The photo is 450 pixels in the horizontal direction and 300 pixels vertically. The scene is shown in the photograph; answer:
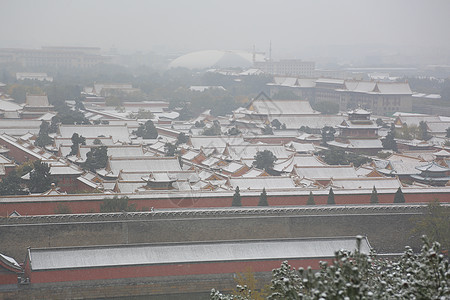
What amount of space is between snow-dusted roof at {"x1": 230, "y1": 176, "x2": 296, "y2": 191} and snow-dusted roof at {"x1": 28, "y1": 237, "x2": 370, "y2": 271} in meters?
3.63

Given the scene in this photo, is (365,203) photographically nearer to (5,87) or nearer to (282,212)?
(282,212)

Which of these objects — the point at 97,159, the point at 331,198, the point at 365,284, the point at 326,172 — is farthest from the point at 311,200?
the point at 365,284

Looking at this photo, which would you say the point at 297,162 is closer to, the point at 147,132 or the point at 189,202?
the point at 189,202

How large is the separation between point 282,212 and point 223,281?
9.20 feet

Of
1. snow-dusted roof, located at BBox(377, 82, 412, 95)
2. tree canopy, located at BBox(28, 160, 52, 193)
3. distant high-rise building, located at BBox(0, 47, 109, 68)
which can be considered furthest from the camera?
distant high-rise building, located at BBox(0, 47, 109, 68)

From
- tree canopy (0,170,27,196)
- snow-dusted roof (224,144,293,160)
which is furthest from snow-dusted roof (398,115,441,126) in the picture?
tree canopy (0,170,27,196)

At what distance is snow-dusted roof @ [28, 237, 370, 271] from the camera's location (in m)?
13.2

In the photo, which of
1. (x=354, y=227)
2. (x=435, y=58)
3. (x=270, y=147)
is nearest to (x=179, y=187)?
(x=354, y=227)

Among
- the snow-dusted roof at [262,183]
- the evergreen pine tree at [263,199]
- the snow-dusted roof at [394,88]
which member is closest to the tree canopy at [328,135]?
the snow-dusted roof at [262,183]

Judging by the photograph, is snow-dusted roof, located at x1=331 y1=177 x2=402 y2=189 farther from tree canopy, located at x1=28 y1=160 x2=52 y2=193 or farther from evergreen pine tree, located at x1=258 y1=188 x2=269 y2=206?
tree canopy, located at x1=28 y1=160 x2=52 y2=193

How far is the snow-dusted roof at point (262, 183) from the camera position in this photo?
1825 cm

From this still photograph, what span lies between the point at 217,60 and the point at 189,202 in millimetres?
75195

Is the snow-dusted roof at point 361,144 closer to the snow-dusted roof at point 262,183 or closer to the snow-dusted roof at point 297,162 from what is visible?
the snow-dusted roof at point 297,162

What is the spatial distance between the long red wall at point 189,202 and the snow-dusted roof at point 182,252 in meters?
2.48
